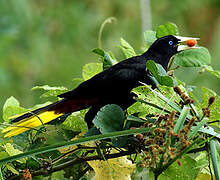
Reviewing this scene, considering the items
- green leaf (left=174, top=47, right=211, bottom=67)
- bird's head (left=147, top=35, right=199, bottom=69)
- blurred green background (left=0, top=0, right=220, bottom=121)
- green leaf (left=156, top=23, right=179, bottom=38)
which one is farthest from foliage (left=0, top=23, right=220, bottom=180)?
blurred green background (left=0, top=0, right=220, bottom=121)

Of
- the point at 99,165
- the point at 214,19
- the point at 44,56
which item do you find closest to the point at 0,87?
the point at 44,56

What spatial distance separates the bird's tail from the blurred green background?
2.61 m

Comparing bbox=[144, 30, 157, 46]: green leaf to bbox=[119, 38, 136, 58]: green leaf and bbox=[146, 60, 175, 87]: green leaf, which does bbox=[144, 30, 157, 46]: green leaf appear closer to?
bbox=[119, 38, 136, 58]: green leaf

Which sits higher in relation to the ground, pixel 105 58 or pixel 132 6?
pixel 105 58

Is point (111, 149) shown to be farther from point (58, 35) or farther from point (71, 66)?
point (58, 35)

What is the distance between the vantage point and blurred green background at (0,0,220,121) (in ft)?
13.6

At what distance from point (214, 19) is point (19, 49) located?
90.7 inches

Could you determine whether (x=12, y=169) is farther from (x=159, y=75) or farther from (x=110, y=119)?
(x=159, y=75)

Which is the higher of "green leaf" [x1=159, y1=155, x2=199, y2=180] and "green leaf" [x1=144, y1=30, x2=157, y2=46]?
"green leaf" [x1=144, y1=30, x2=157, y2=46]

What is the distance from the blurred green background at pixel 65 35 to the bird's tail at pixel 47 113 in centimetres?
261

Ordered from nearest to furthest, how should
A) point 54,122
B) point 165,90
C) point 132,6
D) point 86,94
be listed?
point 165,90, point 54,122, point 86,94, point 132,6

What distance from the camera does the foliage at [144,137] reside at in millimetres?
730

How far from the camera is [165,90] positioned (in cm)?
89

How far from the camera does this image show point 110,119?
2.92ft
